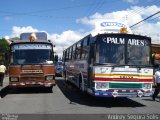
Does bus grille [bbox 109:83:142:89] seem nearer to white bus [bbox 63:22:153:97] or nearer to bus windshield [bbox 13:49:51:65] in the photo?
white bus [bbox 63:22:153:97]

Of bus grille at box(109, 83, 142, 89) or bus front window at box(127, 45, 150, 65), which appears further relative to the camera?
bus front window at box(127, 45, 150, 65)

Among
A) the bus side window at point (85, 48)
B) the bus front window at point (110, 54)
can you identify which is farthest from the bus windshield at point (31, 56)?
the bus front window at point (110, 54)

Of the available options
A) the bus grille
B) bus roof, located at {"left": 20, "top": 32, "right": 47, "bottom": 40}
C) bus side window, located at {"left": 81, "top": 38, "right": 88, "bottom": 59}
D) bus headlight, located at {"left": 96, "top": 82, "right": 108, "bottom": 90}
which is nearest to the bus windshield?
bus side window, located at {"left": 81, "top": 38, "right": 88, "bottom": 59}

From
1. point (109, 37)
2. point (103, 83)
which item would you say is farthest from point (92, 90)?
point (109, 37)

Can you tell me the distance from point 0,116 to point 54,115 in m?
1.73

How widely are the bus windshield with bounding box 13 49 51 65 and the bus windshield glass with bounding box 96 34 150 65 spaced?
18.4 ft

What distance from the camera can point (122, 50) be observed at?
14180 millimetres

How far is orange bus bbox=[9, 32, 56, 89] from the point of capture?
18.6 meters

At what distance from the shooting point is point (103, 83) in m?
13.9

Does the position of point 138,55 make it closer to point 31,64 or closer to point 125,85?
point 125,85

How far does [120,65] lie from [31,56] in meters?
6.52

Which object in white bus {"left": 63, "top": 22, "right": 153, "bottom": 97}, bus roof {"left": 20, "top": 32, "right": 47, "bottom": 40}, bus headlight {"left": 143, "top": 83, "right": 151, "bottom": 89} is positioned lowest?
bus headlight {"left": 143, "top": 83, "right": 151, "bottom": 89}

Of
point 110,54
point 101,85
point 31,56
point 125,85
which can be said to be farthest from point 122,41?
point 31,56

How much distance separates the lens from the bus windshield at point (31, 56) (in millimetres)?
18891
